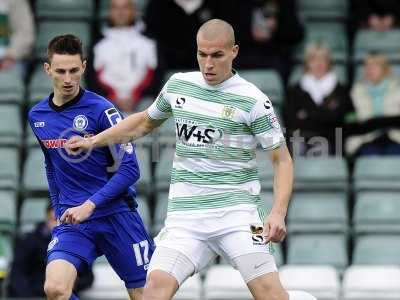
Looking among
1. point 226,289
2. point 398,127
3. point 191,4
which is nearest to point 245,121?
point 226,289

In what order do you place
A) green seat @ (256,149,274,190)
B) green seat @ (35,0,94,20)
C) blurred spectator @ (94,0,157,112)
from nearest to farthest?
1. green seat @ (256,149,274,190)
2. blurred spectator @ (94,0,157,112)
3. green seat @ (35,0,94,20)

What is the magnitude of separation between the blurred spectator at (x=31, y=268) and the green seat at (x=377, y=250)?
2.63 metres

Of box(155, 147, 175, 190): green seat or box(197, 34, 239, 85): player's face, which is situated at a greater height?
box(197, 34, 239, 85): player's face

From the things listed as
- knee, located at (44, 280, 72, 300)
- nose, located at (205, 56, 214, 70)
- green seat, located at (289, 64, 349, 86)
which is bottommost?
knee, located at (44, 280, 72, 300)

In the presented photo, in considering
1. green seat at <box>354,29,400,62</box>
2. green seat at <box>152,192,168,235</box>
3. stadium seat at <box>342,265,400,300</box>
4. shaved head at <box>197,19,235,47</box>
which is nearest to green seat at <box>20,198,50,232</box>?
green seat at <box>152,192,168,235</box>

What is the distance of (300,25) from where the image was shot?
1440 centimetres

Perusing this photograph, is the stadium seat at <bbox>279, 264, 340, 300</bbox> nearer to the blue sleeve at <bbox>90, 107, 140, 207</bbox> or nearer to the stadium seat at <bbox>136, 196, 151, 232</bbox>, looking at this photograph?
the stadium seat at <bbox>136, 196, 151, 232</bbox>

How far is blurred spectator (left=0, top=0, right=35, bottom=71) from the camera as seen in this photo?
14.2m

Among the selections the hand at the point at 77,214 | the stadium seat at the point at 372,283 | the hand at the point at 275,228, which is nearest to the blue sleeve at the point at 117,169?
the hand at the point at 77,214

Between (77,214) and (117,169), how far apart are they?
1.91 ft

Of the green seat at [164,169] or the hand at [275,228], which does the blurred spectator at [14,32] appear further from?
the hand at [275,228]

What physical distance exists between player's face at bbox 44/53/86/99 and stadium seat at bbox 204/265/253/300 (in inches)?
130

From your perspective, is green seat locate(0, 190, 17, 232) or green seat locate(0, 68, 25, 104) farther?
green seat locate(0, 68, 25, 104)

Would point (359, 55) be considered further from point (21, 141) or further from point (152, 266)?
point (152, 266)
